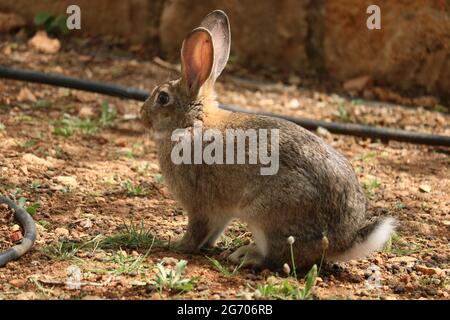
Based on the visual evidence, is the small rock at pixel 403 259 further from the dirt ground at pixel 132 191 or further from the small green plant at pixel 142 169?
the small green plant at pixel 142 169

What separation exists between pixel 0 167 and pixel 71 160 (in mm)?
610

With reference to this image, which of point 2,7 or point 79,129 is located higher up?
point 2,7

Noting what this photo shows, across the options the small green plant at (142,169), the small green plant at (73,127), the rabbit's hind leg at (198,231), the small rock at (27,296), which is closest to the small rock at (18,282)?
the small rock at (27,296)

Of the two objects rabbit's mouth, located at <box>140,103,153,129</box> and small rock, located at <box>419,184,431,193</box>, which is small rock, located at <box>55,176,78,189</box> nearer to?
rabbit's mouth, located at <box>140,103,153,129</box>

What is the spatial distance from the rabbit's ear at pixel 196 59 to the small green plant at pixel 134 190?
1.13 meters

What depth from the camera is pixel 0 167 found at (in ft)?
20.2

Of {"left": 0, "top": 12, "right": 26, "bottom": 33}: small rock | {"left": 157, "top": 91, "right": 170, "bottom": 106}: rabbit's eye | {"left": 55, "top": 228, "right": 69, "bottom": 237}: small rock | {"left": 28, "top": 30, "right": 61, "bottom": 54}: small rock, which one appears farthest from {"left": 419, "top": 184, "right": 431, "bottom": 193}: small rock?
{"left": 0, "top": 12, "right": 26, "bottom": 33}: small rock

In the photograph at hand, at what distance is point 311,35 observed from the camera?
8.99m

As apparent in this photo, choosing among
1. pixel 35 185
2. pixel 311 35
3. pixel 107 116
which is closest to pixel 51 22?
pixel 107 116

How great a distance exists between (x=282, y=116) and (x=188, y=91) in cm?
247

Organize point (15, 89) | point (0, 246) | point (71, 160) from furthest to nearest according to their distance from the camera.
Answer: point (15, 89), point (71, 160), point (0, 246)

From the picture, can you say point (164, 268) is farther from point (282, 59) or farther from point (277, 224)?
point (282, 59)

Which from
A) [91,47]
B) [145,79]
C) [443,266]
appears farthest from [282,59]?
[443,266]

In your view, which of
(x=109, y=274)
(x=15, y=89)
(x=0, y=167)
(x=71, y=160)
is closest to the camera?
(x=109, y=274)
